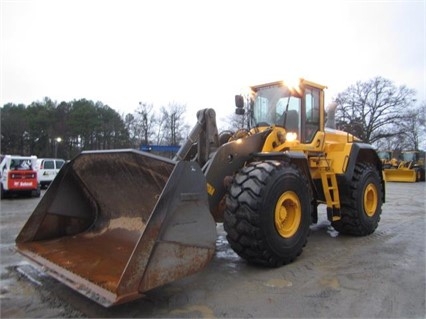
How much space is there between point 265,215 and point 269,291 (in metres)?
0.85

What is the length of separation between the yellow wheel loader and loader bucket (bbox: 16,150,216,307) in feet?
0.04

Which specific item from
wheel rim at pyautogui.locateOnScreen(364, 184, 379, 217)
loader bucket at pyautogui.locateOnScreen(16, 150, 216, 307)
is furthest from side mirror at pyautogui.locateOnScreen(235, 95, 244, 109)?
wheel rim at pyautogui.locateOnScreen(364, 184, 379, 217)

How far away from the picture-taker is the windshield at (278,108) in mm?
6207

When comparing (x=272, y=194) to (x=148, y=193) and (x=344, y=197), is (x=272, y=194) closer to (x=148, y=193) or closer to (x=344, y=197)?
(x=148, y=193)

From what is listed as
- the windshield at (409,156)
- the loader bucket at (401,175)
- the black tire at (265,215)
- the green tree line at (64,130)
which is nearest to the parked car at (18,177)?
the black tire at (265,215)

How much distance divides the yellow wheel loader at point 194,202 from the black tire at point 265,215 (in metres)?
0.01

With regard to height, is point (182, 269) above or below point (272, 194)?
below

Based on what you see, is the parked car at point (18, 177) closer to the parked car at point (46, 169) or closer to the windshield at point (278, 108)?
the parked car at point (46, 169)

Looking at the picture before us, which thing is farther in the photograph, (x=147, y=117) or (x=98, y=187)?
(x=147, y=117)

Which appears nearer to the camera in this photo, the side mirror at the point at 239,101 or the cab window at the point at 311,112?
the cab window at the point at 311,112

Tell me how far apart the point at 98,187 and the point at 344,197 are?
411 cm

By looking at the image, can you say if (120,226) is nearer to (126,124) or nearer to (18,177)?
(18,177)

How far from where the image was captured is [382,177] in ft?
25.5

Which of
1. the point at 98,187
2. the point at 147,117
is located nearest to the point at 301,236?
the point at 98,187
